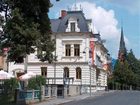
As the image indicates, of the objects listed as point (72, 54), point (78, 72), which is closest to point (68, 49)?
point (72, 54)

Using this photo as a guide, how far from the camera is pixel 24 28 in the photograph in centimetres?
2978

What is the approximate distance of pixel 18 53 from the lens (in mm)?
29734

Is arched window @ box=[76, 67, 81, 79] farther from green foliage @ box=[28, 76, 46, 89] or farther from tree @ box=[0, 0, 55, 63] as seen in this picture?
tree @ box=[0, 0, 55, 63]

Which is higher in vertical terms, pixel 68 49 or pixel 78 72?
pixel 68 49

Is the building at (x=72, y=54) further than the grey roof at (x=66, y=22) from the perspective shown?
No

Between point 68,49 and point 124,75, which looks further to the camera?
point 124,75

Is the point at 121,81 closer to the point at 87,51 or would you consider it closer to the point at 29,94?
the point at 87,51

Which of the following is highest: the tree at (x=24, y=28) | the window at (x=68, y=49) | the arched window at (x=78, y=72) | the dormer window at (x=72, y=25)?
the dormer window at (x=72, y=25)

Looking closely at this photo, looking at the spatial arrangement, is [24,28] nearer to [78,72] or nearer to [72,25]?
[78,72]

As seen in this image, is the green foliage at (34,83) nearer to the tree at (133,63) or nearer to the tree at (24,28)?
the tree at (24,28)

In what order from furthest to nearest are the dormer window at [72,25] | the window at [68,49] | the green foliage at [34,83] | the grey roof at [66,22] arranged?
1. the window at [68,49]
2. the grey roof at [66,22]
3. the dormer window at [72,25]
4. the green foliage at [34,83]

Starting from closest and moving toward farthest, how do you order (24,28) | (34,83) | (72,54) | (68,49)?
(24,28)
(34,83)
(72,54)
(68,49)

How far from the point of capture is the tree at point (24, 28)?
1163 inches

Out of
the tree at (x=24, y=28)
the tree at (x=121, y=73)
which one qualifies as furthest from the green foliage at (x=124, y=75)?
the tree at (x=24, y=28)
